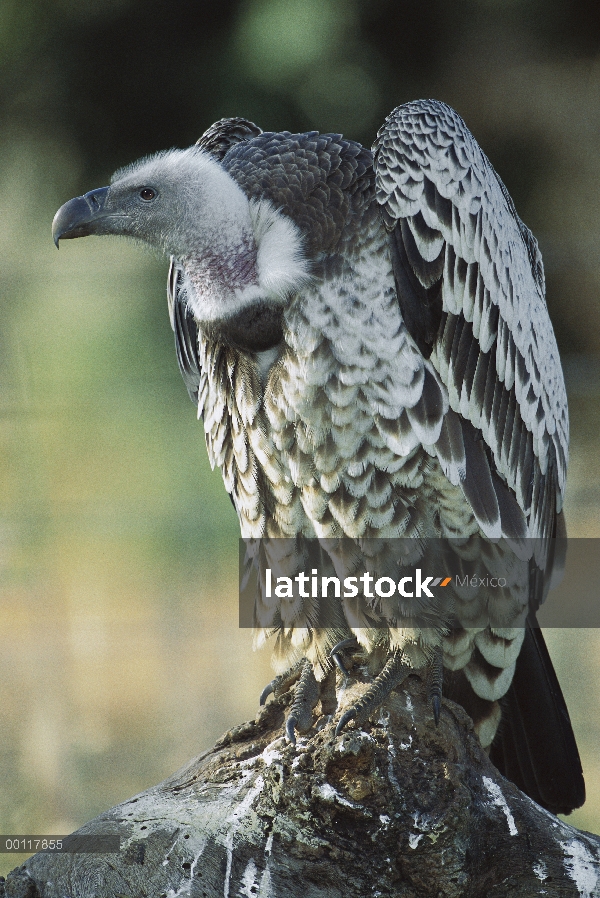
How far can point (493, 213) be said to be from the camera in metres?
2.45

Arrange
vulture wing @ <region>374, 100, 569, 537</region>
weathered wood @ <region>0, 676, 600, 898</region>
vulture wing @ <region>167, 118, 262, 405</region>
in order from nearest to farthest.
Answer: weathered wood @ <region>0, 676, 600, 898</region> < vulture wing @ <region>374, 100, 569, 537</region> < vulture wing @ <region>167, 118, 262, 405</region>

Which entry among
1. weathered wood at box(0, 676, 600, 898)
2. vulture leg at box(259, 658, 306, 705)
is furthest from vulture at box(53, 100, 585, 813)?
weathered wood at box(0, 676, 600, 898)

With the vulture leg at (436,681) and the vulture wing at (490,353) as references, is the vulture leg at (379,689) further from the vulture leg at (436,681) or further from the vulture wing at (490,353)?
the vulture wing at (490,353)

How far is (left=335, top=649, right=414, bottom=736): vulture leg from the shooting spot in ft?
6.67

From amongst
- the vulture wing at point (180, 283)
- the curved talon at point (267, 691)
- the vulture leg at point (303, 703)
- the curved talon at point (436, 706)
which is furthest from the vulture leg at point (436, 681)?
the vulture wing at point (180, 283)

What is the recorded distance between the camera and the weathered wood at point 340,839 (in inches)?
71.4

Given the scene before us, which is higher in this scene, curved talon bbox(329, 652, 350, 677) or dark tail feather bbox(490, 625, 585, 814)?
curved talon bbox(329, 652, 350, 677)

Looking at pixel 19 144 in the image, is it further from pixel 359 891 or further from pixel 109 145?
pixel 359 891

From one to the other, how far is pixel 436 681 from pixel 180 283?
4.48 feet

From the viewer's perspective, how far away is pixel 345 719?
2.01m

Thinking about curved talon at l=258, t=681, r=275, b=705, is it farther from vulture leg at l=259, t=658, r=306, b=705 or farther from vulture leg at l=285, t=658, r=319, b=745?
vulture leg at l=285, t=658, r=319, b=745

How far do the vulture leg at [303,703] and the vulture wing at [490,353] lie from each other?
60 centimetres

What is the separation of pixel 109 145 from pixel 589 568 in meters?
2.93

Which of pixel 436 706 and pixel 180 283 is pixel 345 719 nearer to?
pixel 436 706
